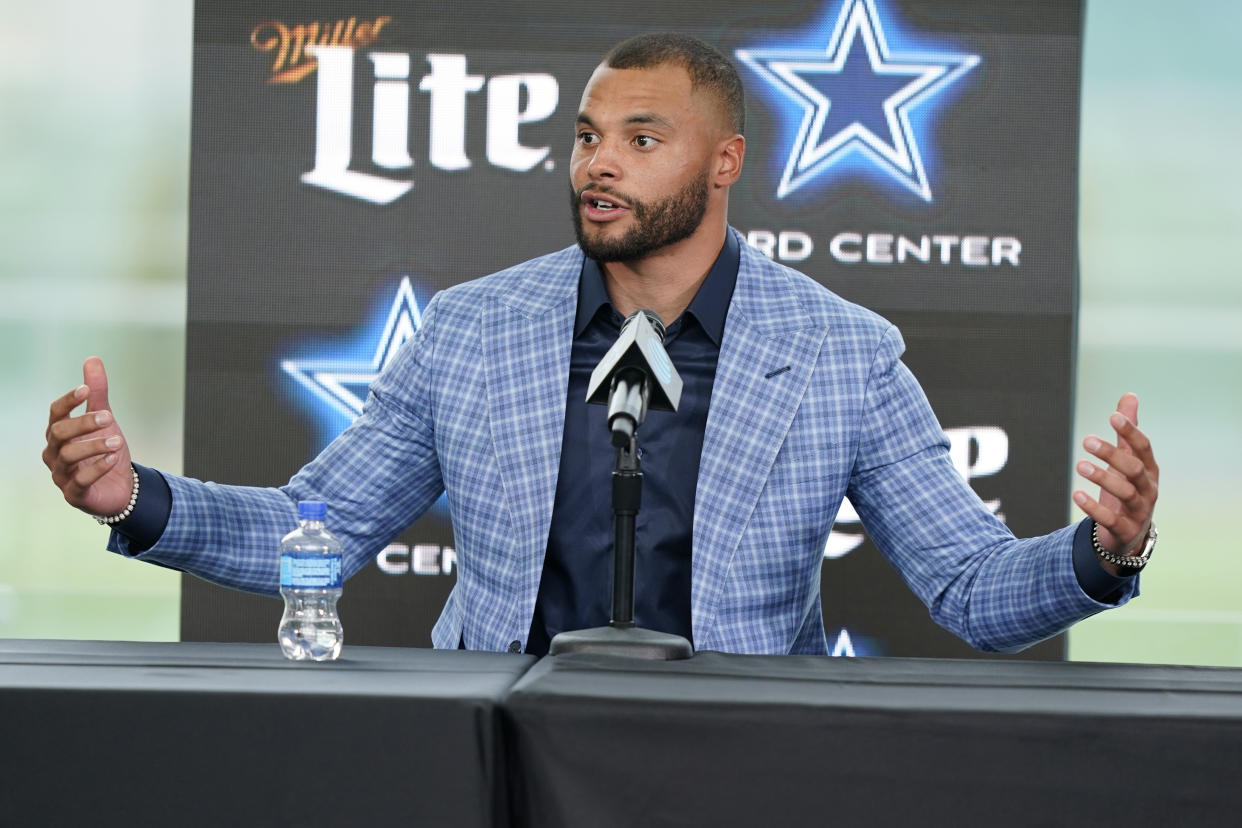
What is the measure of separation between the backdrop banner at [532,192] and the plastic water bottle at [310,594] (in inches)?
50.9

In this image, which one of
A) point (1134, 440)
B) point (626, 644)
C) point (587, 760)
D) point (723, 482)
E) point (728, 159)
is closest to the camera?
point (587, 760)

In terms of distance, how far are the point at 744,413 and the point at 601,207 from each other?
16.4 inches

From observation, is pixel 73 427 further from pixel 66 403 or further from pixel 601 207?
pixel 601 207

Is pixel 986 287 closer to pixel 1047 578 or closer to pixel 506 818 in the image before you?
pixel 1047 578

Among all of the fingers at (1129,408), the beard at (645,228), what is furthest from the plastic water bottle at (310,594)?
the fingers at (1129,408)

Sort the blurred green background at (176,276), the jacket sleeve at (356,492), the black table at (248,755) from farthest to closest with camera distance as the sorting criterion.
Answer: the blurred green background at (176,276), the jacket sleeve at (356,492), the black table at (248,755)

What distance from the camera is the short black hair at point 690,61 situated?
2.08 metres

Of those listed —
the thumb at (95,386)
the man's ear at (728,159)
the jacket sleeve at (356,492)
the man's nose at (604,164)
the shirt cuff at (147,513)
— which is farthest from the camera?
the man's ear at (728,159)

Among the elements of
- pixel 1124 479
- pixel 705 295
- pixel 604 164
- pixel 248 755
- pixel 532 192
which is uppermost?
pixel 532 192

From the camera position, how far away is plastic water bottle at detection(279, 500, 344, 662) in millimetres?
1276

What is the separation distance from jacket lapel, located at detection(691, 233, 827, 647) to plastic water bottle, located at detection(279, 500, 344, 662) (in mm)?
535

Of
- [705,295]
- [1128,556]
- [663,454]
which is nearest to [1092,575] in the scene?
[1128,556]

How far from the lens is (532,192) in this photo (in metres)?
2.92

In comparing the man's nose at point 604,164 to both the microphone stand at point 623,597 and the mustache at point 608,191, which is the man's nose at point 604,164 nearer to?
the mustache at point 608,191
